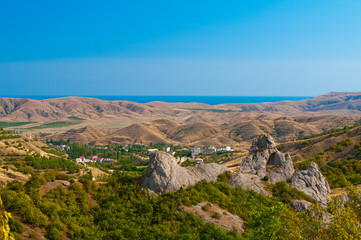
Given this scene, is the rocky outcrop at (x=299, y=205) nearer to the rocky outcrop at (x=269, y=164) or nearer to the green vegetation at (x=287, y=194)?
the green vegetation at (x=287, y=194)

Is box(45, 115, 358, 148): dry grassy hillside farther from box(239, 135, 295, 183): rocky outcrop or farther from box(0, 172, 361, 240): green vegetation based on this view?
box(0, 172, 361, 240): green vegetation

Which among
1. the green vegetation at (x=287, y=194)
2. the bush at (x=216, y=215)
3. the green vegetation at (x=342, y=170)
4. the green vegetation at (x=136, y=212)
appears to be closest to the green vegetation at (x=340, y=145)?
the green vegetation at (x=342, y=170)

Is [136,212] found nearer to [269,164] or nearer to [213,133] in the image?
[269,164]

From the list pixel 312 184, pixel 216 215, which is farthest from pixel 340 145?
pixel 216 215

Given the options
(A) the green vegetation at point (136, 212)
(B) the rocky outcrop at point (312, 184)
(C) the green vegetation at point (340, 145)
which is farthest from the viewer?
(C) the green vegetation at point (340, 145)

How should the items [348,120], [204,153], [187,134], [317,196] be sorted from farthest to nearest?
[187,134], [348,120], [204,153], [317,196]

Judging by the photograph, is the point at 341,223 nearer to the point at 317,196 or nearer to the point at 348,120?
the point at 317,196

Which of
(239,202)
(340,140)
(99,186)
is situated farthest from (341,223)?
(340,140)
